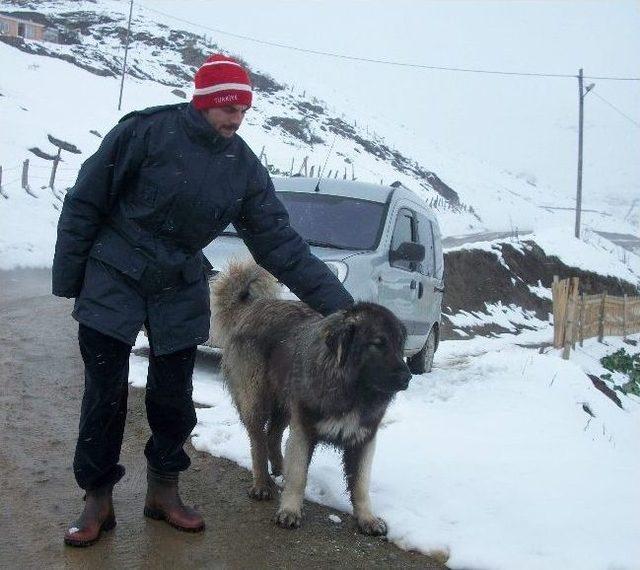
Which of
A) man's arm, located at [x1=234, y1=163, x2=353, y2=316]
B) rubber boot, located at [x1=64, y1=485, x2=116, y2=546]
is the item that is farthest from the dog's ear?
rubber boot, located at [x1=64, y1=485, x2=116, y2=546]

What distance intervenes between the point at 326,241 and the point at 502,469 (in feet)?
10.2

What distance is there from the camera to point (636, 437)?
26.2 ft

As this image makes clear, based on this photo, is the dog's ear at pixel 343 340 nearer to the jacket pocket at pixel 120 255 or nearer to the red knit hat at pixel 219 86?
the jacket pocket at pixel 120 255

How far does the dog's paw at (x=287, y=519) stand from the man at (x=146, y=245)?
2.80 feet

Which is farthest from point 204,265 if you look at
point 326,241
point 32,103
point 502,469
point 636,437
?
point 32,103

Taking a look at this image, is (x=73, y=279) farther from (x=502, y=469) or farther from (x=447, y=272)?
(x=447, y=272)

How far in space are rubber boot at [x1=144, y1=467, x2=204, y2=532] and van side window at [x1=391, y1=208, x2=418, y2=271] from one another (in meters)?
4.15

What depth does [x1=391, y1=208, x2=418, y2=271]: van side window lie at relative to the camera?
7.34 meters

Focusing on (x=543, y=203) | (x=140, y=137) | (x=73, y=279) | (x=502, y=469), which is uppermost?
(x=140, y=137)

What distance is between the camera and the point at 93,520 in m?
3.17

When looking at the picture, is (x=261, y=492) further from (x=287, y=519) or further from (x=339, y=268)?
(x=339, y=268)

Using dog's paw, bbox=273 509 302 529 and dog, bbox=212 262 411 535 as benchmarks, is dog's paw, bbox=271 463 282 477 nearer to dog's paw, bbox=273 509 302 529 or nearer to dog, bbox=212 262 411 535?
dog, bbox=212 262 411 535

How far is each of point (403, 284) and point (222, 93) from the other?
15.3 ft

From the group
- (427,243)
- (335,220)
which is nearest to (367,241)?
(335,220)
